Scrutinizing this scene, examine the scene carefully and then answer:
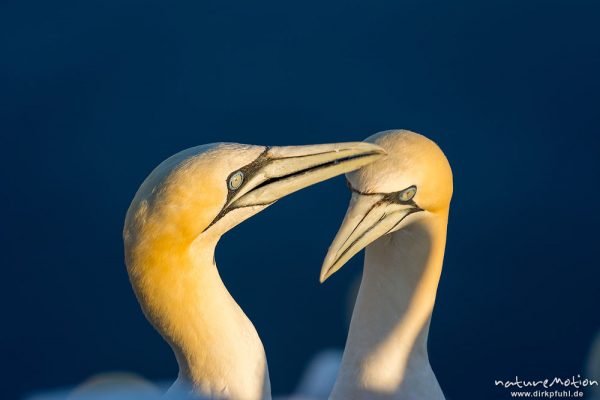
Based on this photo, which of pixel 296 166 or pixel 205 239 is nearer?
pixel 205 239

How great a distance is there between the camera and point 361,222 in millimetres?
4703

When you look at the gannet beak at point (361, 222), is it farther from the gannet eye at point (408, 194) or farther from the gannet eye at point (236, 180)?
the gannet eye at point (236, 180)

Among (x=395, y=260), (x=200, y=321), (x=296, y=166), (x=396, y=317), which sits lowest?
(x=396, y=317)

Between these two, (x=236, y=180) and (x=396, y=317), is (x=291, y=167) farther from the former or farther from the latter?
(x=396, y=317)

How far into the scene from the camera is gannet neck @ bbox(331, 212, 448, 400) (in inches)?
201

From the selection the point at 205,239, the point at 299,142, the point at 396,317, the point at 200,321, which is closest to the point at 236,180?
the point at 205,239

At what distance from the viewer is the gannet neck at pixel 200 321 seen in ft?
13.9

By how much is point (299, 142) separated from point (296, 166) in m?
4.01

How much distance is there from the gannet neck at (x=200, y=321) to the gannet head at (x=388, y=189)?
19.0 inches

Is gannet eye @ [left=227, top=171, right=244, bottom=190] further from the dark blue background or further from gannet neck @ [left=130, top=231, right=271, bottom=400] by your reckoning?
the dark blue background

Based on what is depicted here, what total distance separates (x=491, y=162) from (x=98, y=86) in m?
3.55

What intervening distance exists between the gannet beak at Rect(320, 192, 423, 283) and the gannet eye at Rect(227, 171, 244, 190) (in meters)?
0.59

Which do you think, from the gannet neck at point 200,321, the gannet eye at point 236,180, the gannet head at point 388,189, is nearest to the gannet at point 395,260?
the gannet head at point 388,189

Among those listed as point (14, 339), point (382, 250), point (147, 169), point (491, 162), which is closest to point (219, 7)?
point (147, 169)
